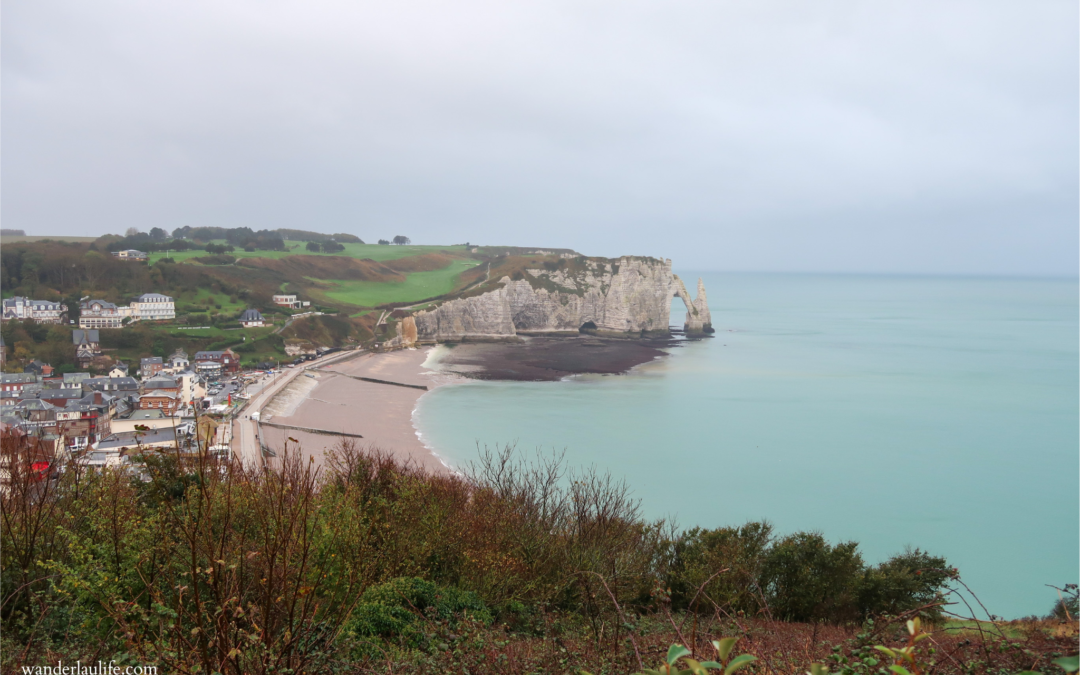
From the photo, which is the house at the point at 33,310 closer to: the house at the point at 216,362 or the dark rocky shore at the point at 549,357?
the house at the point at 216,362

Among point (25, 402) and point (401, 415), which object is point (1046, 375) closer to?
point (401, 415)

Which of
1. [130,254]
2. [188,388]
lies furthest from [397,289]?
[188,388]

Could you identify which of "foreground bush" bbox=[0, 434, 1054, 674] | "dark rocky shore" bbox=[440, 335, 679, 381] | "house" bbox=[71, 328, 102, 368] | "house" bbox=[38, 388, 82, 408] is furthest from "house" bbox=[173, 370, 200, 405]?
"foreground bush" bbox=[0, 434, 1054, 674]

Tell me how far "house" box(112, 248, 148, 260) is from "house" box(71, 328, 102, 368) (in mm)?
18691

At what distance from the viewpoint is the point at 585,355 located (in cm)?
5228

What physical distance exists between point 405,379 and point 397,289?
3541 centimetres

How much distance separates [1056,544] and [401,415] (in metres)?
25.0

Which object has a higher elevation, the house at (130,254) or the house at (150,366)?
the house at (130,254)

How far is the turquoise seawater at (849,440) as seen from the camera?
56.2 feet

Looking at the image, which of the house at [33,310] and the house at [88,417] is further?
the house at [33,310]

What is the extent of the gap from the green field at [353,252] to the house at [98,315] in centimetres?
1470

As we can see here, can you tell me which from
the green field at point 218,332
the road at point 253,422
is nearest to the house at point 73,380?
the road at point 253,422

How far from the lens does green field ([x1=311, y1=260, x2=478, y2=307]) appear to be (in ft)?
216

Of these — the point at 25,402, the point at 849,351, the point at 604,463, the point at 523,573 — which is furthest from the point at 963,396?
the point at 25,402
